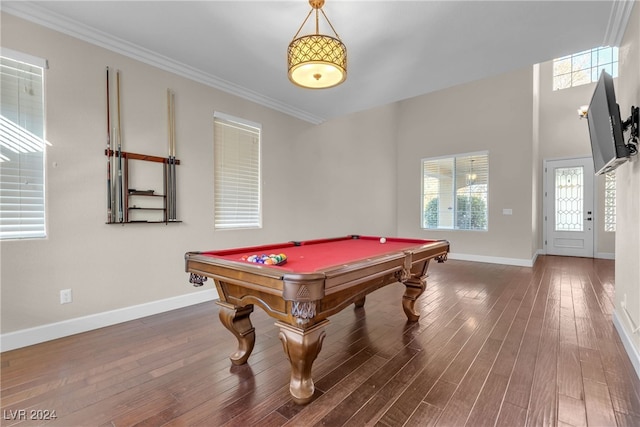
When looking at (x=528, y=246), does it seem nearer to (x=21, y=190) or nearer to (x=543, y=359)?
(x=543, y=359)

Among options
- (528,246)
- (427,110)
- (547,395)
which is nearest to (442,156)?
(427,110)

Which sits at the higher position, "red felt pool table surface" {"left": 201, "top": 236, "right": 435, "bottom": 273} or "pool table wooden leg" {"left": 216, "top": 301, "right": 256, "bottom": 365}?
"red felt pool table surface" {"left": 201, "top": 236, "right": 435, "bottom": 273}

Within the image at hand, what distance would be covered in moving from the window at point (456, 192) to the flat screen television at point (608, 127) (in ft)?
13.0

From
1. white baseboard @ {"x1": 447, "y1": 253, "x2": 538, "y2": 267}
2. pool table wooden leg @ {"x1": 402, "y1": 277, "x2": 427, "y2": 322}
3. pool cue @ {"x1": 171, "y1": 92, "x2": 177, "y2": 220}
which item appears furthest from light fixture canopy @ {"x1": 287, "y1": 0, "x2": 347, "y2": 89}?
white baseboard @ {"x1": 447, "y1": 253, "x2": 538, "y2": 267}

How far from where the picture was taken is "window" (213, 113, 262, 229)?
3.62 metres

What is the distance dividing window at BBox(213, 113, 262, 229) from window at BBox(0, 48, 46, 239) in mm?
1558

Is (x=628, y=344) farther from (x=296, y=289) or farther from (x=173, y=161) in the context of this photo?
(x=173, y=161)

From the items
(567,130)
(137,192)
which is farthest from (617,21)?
(567,130)

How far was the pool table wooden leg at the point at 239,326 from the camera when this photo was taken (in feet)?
6.36

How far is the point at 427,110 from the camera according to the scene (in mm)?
6906

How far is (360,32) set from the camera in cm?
256

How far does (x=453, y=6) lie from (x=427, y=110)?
499cm

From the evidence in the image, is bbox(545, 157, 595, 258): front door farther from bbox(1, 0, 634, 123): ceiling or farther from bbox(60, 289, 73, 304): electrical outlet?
bbox(60, 289, 73, 304): electrical outlet

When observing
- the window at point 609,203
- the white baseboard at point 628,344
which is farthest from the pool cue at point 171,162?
the window at point 609,203
